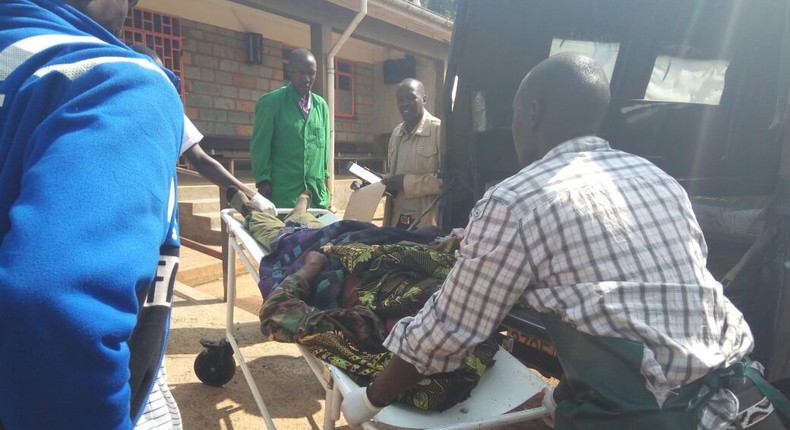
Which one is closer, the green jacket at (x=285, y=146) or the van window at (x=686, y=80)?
the van window at (x=686, y=80)

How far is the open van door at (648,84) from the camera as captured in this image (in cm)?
293

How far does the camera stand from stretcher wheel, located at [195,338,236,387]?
2.91 metres

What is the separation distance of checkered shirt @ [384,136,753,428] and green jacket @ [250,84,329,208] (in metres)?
2.51

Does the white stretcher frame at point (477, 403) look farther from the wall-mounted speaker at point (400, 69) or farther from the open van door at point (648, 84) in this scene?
the wall-mounted speaker at point (400, 69)

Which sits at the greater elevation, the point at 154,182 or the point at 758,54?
the point at 758,54

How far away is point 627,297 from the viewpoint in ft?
3.54

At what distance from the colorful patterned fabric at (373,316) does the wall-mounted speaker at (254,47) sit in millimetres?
6914

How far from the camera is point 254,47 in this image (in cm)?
817

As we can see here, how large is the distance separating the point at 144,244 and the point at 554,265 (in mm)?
867

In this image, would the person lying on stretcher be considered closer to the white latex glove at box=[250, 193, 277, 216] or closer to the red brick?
the white latex glove at box=[250, 193, 277, 216]

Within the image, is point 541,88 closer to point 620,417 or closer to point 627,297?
point 627,297

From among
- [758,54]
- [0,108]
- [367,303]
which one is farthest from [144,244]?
[758,54]

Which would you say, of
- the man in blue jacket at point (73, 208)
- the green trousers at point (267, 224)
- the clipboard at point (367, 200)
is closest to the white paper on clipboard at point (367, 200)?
the clipboard at point (367, 200)

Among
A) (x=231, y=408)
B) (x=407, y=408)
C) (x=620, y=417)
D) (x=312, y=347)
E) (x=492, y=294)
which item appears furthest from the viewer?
(x=231, y=408)
